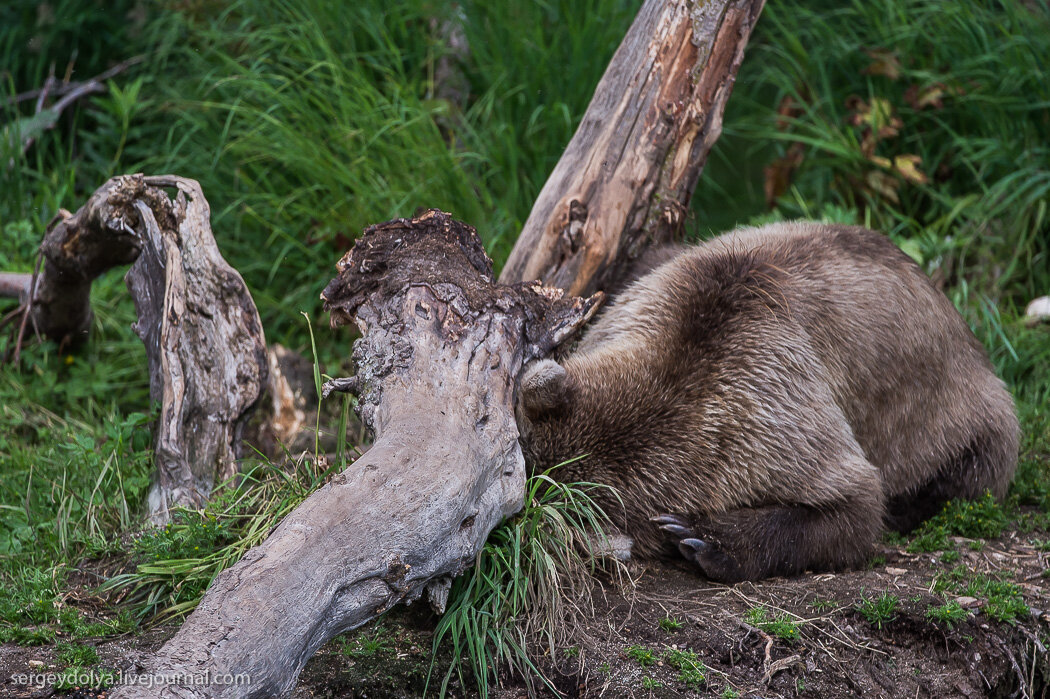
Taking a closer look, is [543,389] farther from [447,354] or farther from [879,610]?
[879,610]

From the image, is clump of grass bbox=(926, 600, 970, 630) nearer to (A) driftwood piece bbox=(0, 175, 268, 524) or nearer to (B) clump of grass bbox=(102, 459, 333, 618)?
(B) clump of grass bbox=(102, 459, 333, 618)

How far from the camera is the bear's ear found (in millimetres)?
3479

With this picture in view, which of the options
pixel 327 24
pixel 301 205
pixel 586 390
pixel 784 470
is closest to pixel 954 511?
pixel 784 470

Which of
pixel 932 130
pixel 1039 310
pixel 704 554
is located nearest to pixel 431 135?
pixel 704 554

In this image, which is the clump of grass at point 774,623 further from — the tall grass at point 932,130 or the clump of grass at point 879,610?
the tall grass at point 932,130

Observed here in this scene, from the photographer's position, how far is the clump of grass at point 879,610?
344cm

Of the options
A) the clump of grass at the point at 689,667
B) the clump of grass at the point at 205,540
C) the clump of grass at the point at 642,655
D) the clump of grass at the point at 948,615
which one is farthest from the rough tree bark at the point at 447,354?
the clump of grass at the point at 948,615

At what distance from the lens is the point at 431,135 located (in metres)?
5.88

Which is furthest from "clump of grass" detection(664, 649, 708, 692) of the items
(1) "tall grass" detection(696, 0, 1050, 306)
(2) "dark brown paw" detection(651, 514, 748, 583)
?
(1) "tall grass" detection(696, 0, 1050, 306)

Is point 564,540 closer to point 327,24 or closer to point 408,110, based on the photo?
point 408,110

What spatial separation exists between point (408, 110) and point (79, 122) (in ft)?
10.3

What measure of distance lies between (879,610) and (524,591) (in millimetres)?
1256

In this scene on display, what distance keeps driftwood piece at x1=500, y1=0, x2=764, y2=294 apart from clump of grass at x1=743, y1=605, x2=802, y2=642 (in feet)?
6.03

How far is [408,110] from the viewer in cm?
587
